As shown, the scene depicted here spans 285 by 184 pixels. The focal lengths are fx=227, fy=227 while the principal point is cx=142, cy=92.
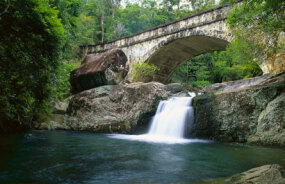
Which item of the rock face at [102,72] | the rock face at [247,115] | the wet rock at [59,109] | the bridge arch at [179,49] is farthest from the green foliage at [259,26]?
the wet rock at [59,109]

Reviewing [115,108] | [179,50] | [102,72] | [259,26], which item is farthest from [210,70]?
[259,26]

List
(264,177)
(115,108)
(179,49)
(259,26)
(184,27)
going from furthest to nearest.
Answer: (179,49) → (184,27) → (115,108) → (259,26) → (264,177)

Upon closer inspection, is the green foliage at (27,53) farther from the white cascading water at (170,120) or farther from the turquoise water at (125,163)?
the white cascading water at (170,120)

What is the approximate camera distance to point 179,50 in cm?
1700

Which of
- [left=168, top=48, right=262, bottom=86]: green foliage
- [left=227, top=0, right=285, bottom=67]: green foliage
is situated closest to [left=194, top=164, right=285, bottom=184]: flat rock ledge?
[left=227, top=0, right=285, bottom=67]: green foliage

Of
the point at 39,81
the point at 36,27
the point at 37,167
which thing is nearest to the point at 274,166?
the point at 37,167

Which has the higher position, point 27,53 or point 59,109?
point 27,53

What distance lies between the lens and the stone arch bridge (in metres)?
13.0

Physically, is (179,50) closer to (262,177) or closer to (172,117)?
(172,117)

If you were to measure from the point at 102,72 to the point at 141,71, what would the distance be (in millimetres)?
5599

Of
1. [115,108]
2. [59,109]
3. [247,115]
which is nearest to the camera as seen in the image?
[247,115]

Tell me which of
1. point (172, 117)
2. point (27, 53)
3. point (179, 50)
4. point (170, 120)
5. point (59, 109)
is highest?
point (179, 50)

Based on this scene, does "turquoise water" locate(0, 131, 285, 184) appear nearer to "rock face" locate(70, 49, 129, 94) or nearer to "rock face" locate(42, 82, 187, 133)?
"rock face" locate(42, 82, 187, 133)

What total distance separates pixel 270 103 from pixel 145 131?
488cm
